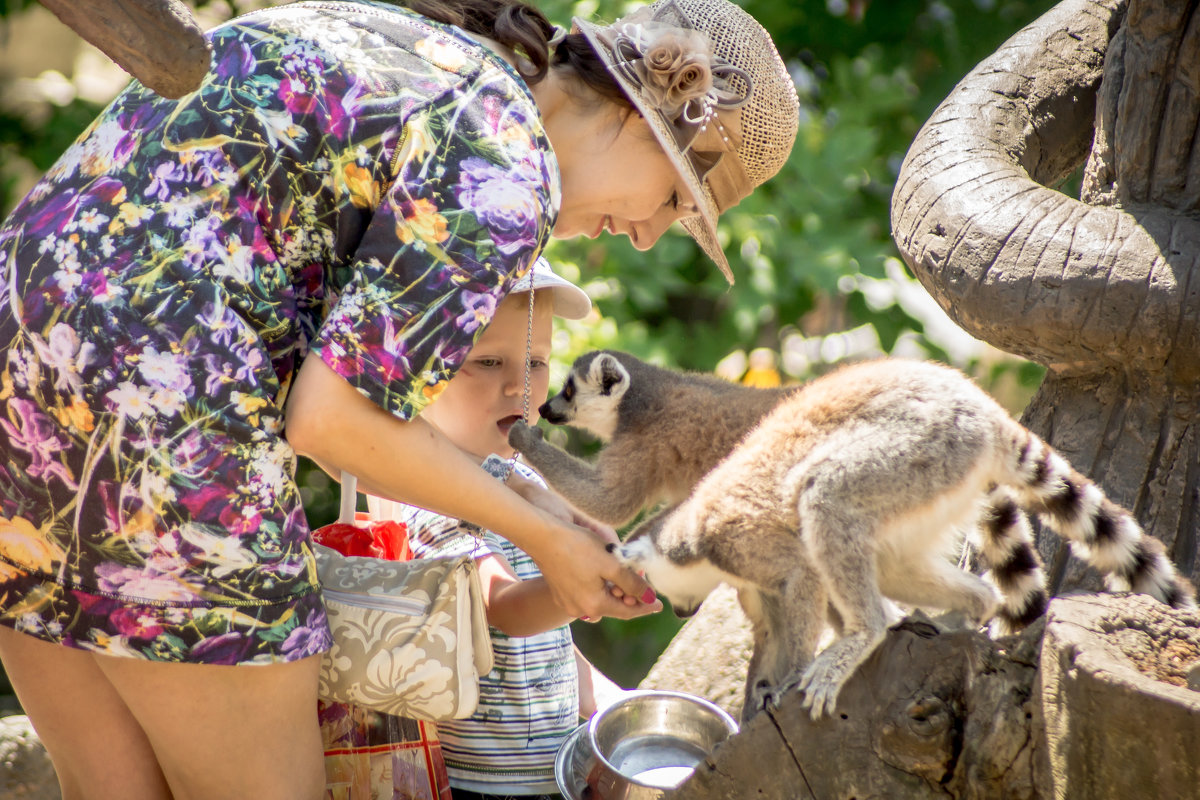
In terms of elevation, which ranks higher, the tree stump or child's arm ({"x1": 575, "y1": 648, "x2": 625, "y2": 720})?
the tree stump

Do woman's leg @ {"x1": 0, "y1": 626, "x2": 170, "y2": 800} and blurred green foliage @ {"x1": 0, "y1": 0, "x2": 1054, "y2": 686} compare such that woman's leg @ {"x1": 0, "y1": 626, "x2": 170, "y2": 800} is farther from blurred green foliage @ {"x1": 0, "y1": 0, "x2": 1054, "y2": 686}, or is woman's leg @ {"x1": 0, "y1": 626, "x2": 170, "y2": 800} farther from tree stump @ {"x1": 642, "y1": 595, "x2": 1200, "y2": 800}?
blurred green foliage @ {"x1": 0, "y1": 0, "x2": 1054, "y2": 686}

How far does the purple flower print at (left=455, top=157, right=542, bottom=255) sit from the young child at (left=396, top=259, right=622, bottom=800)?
0.83 metres

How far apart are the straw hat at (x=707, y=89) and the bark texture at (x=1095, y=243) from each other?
51 cm

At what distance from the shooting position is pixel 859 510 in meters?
2.06

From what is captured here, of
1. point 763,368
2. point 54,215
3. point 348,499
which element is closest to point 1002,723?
point 348,499

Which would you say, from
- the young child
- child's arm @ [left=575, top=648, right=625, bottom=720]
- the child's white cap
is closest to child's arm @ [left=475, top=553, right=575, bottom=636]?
the young child

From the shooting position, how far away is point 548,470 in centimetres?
260

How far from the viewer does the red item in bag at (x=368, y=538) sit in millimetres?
2209

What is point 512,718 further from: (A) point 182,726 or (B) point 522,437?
(A) point 182,726

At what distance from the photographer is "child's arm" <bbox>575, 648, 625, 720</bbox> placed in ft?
9.43

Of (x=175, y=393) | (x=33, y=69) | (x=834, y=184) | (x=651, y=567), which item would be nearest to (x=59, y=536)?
(x=175, y=393)

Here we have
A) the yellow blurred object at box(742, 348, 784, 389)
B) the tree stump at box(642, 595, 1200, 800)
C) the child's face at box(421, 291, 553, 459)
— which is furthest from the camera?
the yellow blurred object at box(742, 348, 784, 389)

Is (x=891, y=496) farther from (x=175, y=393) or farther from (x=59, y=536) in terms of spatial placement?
(x=59, y=536)

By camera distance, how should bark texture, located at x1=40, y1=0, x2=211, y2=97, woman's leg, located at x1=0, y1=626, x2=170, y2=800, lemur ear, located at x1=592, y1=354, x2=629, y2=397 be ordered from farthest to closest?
lemur ear, located at x1=592, y1=354, x2=629, y2=397 → woman's leg, located at x1=0, y1=626, x2=170, y2=800 → bark texture, located at x1=40, y1=0, x2=211, y2=97
